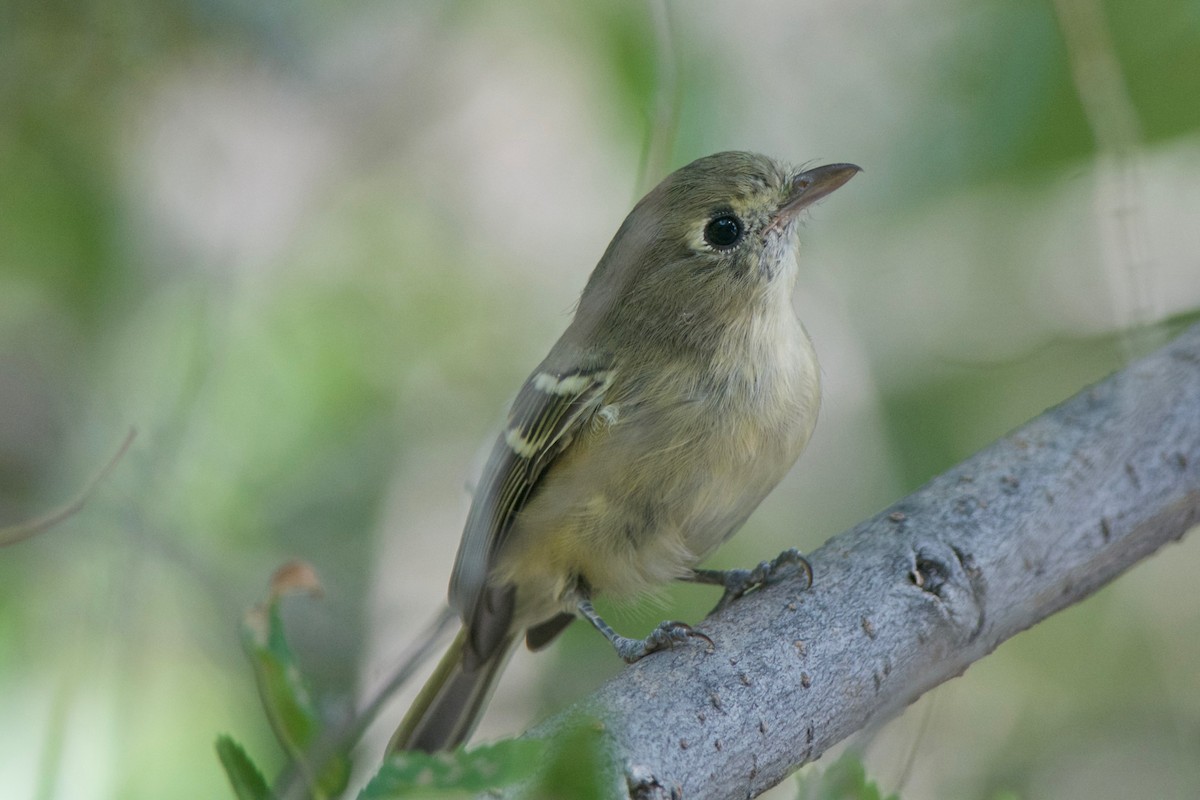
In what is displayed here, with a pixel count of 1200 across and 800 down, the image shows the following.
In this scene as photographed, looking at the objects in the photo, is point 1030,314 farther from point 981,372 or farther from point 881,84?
point 881,84

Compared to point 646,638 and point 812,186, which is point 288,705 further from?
Answer: point 812,186

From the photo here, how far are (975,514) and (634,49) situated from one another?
5.19 feet

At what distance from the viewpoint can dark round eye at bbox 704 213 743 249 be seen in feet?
8.47

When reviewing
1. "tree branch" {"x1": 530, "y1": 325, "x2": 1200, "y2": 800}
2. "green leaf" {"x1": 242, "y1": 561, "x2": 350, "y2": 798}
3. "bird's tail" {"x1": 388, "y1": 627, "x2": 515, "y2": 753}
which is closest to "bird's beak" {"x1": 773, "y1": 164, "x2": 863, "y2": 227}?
"tree branch" {"x1": 530, "y1": 325, "x2": 1200, "y2": 800}

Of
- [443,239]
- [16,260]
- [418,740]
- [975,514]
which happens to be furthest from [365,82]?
[975,514]

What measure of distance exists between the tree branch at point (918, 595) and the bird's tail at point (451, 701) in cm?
98

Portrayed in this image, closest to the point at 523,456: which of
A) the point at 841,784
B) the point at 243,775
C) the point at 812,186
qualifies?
the point at 812,186

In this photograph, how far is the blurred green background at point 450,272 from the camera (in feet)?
9.70

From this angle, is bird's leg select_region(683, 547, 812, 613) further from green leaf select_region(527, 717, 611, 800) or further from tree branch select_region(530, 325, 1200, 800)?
green leaf select_region(527, 717, 611, 800)

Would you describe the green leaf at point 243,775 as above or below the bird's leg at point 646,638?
above

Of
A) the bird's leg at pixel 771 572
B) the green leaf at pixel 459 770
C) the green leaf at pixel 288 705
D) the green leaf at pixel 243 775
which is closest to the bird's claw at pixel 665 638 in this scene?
the bird's leg at pixel 771 572

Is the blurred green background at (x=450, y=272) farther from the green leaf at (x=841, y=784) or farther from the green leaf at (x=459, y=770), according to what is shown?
the green leaf at (x=459, y=770)

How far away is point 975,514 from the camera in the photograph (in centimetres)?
222

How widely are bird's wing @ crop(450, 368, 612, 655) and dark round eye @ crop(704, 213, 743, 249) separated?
1.26 feet
